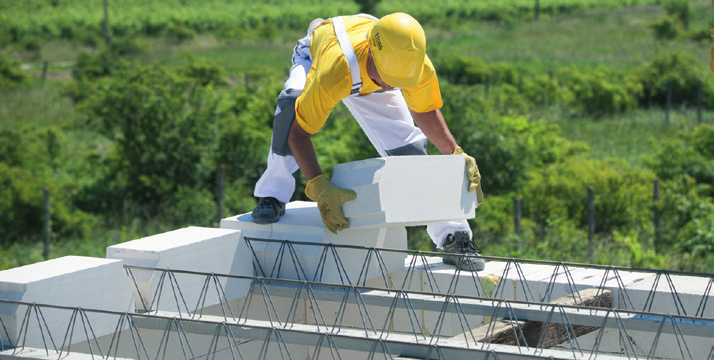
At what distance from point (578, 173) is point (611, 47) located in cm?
2541

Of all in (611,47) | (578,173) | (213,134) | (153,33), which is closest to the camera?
(578,173)

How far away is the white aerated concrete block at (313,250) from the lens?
4.95 meters

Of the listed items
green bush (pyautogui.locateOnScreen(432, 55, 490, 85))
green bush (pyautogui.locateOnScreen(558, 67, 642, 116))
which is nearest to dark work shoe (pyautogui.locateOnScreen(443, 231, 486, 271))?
green bush (pyautogui.locateOnScreen(558, 67, 642, 116))

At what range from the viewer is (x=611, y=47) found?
36.8 meters

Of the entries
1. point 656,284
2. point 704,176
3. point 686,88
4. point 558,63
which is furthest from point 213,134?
point 558,63

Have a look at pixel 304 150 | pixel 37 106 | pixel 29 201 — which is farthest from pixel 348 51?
pixel 37 106

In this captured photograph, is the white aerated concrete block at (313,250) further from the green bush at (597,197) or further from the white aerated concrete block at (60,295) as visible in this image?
the green bush at (597,197)

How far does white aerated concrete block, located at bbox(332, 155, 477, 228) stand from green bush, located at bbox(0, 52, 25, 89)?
25.8m

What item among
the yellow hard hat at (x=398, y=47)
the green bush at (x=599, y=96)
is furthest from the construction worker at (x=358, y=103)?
the green bush at (x=599, y=96)

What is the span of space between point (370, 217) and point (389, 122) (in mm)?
874

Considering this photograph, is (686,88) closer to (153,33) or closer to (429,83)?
(429,83)

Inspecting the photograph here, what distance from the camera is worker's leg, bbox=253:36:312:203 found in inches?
196

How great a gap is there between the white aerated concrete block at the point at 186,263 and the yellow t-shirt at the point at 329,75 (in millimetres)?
853

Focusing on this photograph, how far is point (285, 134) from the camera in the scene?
16.6 ft
